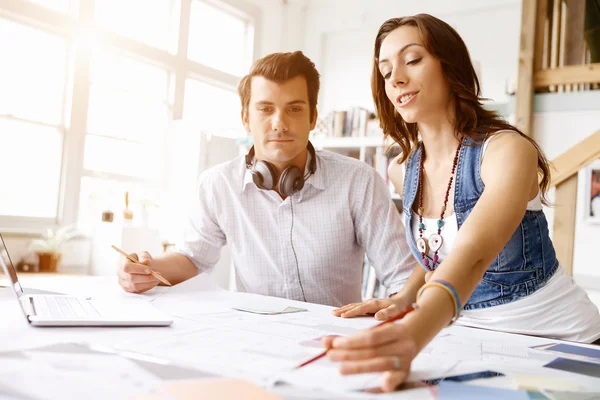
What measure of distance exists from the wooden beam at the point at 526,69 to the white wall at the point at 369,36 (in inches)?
82.8

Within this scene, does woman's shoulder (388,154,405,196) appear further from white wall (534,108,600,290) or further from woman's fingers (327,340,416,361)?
white wall (534,108,600,290)

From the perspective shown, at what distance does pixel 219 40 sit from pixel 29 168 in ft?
8.26

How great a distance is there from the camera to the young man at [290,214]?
1.58 metres

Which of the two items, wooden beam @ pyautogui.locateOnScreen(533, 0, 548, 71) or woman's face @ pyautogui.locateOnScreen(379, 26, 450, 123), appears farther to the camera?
wooden beam @ pyautogui.locateOnScreen(533, 0, 548, 71)

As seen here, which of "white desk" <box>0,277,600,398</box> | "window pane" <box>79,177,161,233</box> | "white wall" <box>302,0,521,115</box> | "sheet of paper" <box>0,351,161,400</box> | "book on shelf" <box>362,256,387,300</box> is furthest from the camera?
"white wall" <box>302,0,521,115</box>

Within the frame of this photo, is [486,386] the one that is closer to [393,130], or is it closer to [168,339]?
[168,339]

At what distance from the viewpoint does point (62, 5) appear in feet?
13.4

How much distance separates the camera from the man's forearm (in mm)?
1461

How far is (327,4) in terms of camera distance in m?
6.17

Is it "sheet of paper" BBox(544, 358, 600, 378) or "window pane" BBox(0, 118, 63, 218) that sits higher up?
"window pane" BBox(0, 118, 63, 218)

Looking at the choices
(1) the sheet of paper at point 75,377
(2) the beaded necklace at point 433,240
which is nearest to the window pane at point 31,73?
(2) the beaded necklace at point 433,240

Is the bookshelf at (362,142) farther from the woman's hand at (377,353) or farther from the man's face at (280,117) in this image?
the woman's hand at (377,353)

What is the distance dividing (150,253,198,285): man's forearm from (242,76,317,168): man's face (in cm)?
40

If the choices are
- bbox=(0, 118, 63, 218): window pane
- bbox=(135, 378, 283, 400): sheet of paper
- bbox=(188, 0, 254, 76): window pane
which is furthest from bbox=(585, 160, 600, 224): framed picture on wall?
bbox=(188, 0, 254, 76): window pane
